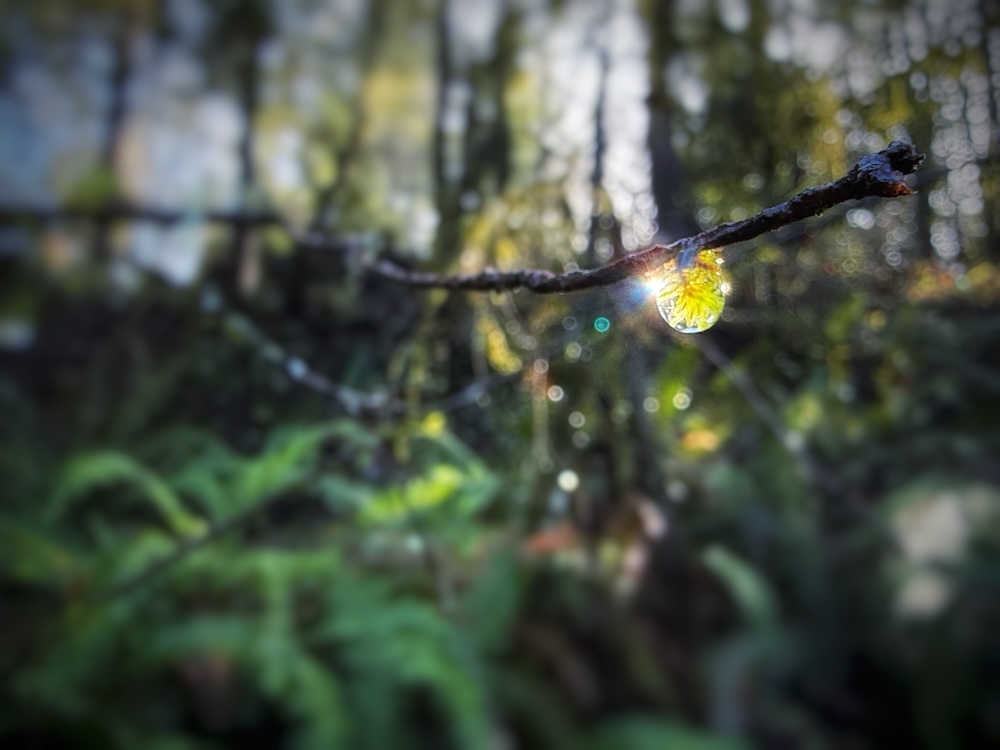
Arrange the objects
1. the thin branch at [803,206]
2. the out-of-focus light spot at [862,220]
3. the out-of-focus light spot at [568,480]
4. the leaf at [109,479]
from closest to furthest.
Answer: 1. the thin branch at [803,206]
2. the out-of-focus light spot at [862,220]
3. the out-of-focus light spot at [568,480]
4. the leaf at [109,479]

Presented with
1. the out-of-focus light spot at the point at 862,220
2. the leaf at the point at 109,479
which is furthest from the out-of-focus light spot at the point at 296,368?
the out-of-focus light spot at the point at 862,220

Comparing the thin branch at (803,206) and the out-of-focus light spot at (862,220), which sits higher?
the out-of-focus light spot at (862,220)

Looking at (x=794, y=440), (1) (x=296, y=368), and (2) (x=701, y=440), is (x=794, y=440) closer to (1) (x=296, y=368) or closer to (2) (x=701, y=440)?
(2) (x=701, y=440)

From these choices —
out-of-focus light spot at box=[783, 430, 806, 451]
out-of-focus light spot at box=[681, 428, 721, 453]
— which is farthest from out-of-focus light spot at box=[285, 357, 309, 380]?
out-of-focus light spot at box=[783, 430, 806, 451]

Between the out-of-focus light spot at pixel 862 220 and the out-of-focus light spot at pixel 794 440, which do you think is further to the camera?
the out-of-focus light spot at pixel 794 440

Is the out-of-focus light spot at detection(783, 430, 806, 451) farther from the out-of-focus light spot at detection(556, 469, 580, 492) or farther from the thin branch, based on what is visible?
the thin branch

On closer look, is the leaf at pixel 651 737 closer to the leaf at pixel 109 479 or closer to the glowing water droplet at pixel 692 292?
the leaf at pixel 109 479

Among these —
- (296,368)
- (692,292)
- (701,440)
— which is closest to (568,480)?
(701,440)
